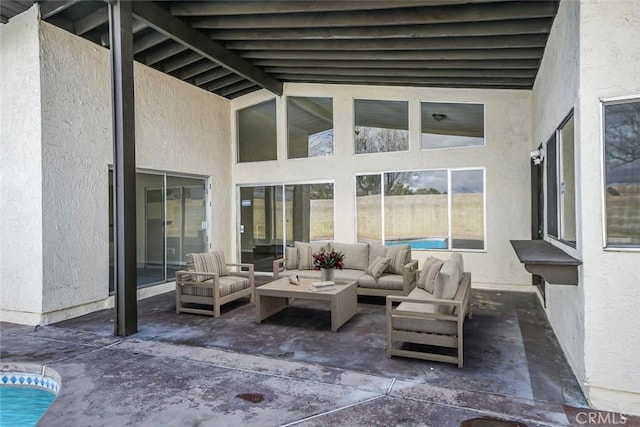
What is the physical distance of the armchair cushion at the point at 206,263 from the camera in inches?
210

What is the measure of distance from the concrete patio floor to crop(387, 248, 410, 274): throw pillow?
1.14 m

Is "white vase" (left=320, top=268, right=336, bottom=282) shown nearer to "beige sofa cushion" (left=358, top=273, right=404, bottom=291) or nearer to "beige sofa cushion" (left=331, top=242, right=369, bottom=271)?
"beige sofa cushion" (left=358, top=273, right=404, bottom=291)

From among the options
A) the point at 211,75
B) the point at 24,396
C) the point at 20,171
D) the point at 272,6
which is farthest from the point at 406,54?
the point at 24,396

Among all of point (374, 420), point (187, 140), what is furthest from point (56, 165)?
point (374, 420)

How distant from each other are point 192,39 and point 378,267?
430cm

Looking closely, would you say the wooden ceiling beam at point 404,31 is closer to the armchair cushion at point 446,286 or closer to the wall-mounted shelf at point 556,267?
the wall-mounted shelf at point 556,267

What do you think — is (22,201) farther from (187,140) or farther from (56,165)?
(187,140)

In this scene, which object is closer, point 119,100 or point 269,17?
point 119,100

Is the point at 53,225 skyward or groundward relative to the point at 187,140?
groundward

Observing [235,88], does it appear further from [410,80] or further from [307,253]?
[307,253]

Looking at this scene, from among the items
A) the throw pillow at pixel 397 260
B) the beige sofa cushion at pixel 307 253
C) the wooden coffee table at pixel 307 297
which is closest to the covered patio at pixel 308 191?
the wooden coffee table at pixel 307 297

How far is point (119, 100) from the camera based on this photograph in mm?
4211

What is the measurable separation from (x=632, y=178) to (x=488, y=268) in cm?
426

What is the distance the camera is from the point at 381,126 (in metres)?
7.29
